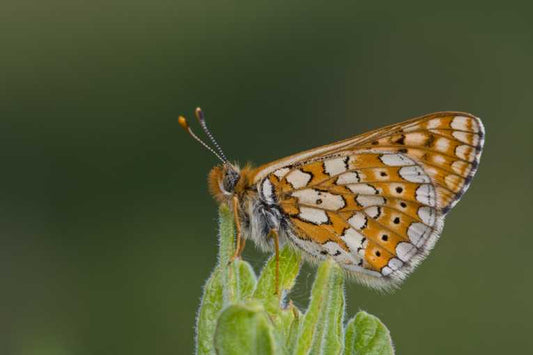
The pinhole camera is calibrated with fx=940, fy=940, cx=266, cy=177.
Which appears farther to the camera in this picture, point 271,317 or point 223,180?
point 223,180

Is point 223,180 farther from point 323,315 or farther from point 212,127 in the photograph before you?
point 212,127

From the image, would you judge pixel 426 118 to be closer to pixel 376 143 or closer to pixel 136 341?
pixel 376 143

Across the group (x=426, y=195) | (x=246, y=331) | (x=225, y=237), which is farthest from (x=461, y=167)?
(x=246, y=331)

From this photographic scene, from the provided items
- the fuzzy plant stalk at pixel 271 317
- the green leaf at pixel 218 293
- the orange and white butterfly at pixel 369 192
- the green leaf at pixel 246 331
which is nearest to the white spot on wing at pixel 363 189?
the orange and white butterfly at pixel 369 192

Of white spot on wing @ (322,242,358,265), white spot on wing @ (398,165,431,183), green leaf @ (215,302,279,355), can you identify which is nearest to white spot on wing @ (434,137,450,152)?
white spot on wing @ (398,165,431,183)

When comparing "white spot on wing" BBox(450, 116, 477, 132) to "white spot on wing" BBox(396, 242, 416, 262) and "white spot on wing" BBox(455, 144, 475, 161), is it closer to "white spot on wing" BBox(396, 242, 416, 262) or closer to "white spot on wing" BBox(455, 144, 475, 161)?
"white spot on wing" BBox(455, 144, 475, 161)

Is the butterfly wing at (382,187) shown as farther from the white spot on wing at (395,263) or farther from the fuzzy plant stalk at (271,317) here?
the fuzzy plant stalk at (271,317)

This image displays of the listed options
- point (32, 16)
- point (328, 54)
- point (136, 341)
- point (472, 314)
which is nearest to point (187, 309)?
point (136, 341)
